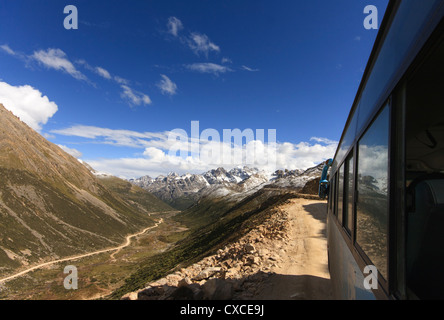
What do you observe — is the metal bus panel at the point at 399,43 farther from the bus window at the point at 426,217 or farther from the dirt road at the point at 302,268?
the dirt road at the point at 302,268

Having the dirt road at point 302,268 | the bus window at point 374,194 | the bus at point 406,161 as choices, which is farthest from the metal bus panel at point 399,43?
the dirt road at point 302,268

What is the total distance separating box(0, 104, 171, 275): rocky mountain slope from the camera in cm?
9512

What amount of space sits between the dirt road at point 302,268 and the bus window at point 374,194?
261 inches

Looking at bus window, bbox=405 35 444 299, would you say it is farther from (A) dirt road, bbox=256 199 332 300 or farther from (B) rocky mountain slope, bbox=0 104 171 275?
(B) rocky mountain slope, bbox=0 104 171 275

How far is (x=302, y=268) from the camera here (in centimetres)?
1159

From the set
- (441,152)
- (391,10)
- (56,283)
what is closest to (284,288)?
(441,152)

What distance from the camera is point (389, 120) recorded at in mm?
2555

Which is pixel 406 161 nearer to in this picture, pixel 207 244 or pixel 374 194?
pixel 374 194

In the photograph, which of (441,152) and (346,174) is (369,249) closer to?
(441,152)

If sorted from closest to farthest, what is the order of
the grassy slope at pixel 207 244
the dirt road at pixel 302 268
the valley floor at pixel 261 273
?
the valley floor at pixel 261 273
the dirt road at pixel 302 268
the grassy slope at pixel 207 244

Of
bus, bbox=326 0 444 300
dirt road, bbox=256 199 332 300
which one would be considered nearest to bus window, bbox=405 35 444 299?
bus, bbox=326 0 444 300

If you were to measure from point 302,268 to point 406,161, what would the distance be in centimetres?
1091

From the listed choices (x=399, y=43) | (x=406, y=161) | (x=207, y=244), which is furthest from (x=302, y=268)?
(x=207, y=244)

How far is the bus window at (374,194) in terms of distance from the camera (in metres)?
2.62
